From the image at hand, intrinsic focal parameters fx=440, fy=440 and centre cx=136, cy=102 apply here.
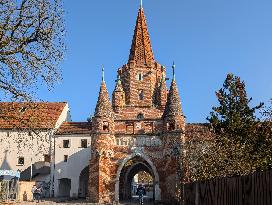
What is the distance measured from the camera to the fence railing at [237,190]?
573 cm

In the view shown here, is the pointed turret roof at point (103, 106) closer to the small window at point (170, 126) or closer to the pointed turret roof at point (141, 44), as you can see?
the small window at point (170, 126)

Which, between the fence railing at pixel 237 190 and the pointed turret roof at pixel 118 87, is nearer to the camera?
the fence railing at pixel 237 190

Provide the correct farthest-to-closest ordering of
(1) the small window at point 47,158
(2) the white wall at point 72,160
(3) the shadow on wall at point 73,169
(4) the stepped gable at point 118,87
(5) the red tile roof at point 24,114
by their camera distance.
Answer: (1) the small window at point 47,158, (4) the stepped gable at point 118,87, (2) the white wall at point 72,160, (3) the shadow on wall at point 73,169, (5) the red tile roof at point 24,114

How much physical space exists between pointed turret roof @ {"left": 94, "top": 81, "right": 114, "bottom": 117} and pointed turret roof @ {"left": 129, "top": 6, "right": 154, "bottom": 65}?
29.7ft

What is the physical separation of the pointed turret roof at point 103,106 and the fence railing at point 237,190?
32.8 metres

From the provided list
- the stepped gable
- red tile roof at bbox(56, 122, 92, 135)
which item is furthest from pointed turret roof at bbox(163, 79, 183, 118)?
red tile roof at bbox(56, 122, 92, 135)

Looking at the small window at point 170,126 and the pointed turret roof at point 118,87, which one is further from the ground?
the pointed turret roof at point 118,87

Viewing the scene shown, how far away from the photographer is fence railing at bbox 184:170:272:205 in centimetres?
573

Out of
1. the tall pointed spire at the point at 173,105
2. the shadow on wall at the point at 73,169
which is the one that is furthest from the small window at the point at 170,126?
the shadow on wall at the point at 73,169

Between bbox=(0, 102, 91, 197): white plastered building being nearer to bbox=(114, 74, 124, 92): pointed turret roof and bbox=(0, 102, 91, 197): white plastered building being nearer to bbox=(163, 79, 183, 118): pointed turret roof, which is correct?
bbox=(114, 74, 124, 92): pointed turret roof

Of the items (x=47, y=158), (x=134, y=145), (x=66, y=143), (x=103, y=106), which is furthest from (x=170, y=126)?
(x=47, y=158)

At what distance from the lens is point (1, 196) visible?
29.8 metres

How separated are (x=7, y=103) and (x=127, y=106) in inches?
1333

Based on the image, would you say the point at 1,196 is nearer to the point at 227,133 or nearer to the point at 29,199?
the point at 29,199
